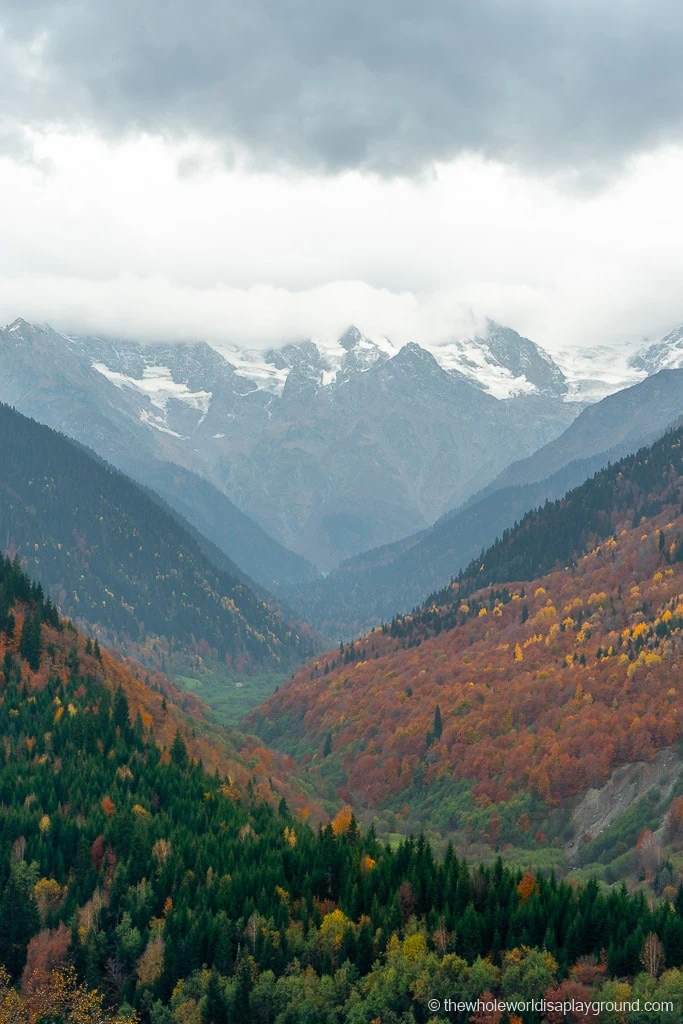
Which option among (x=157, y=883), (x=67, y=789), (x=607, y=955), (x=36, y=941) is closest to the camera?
(x=607, y=955)

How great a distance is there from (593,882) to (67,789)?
300ft

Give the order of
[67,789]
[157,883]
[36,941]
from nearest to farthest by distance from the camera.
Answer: [36,941] < [157,883] < [67,789]

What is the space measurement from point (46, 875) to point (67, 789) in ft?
88.4

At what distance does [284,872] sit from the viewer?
161250mm

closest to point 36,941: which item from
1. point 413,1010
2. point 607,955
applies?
A: point 413,1010

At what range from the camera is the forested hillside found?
130 m

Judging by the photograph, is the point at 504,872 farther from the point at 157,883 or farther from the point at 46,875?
the point at 46,875

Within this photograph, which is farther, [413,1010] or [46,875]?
[46,875]

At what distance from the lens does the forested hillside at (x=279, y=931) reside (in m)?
130

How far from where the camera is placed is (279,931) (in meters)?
144

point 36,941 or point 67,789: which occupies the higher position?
point 67,789

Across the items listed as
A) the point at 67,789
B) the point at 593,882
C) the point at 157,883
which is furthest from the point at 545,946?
the point at 67,789

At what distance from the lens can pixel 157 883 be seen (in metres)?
158

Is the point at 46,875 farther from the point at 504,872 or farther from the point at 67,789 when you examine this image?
the point at 504,872
